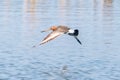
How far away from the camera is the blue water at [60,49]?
16750 mm

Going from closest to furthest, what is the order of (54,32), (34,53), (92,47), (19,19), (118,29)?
(54,32), (34,53), (92,47), (118,29), (19,19)

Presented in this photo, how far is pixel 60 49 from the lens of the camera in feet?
70.5

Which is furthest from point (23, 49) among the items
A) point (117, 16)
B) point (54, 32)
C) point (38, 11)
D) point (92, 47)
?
point (38, 11)

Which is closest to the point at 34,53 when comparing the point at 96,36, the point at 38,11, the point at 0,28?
the point at 96,36

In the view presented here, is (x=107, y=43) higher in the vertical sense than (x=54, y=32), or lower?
lower

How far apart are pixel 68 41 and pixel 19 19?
9000 millimetres

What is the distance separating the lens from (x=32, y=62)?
60.9 ft

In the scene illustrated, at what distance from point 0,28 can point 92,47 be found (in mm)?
7712

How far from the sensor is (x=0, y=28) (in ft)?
92.9

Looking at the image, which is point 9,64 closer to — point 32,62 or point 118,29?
point 32,62

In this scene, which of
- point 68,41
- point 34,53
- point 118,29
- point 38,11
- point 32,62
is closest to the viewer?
point 32,62

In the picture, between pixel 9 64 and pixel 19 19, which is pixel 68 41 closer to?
pixel 9 64

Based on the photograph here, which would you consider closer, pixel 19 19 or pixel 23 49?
pixel 23 49

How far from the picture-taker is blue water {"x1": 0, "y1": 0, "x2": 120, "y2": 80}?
55.0ft
